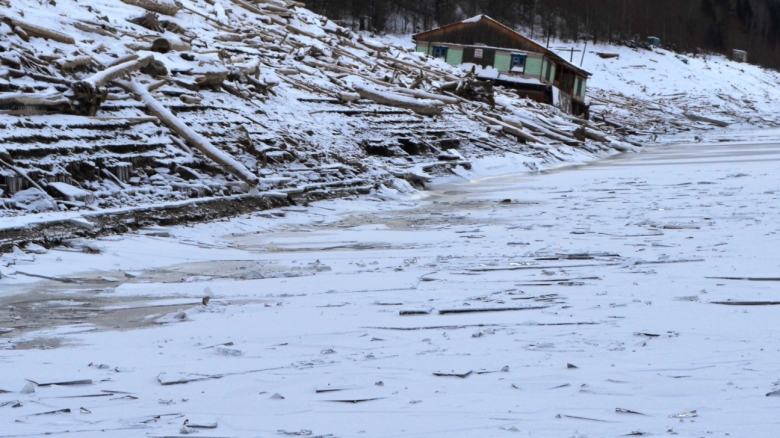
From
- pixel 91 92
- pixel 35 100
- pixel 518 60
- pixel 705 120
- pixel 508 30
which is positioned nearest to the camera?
pixel 35 100

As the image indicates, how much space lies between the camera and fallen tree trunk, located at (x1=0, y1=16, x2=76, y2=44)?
14.5 meters

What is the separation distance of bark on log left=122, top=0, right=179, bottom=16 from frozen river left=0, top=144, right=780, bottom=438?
Result: 10.7 m

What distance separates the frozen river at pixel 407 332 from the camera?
14.2 ft

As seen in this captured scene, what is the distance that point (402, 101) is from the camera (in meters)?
21.3

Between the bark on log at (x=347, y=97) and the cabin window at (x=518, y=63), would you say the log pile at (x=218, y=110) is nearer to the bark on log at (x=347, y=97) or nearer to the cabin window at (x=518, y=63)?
the bark on log at (x=347, y=97)

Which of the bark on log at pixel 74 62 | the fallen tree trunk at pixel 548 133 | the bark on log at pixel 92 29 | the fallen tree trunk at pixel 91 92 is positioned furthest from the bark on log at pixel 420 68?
the fallen tree trunk at pixel 91 92

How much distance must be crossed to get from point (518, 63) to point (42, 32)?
2989 cm

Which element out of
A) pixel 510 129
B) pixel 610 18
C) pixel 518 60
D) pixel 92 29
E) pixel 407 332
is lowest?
pixel 407 332

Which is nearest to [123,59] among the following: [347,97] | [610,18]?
[347,97]

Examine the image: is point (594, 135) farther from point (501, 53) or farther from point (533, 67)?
point (501, 53)

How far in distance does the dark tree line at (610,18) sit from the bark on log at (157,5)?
118 feet

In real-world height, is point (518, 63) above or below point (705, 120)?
above

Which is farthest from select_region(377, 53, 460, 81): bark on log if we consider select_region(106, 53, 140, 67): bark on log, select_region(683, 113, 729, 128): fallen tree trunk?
select_region(683, 113, 729, 128): fallen tree trunk

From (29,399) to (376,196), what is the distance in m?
11.0
